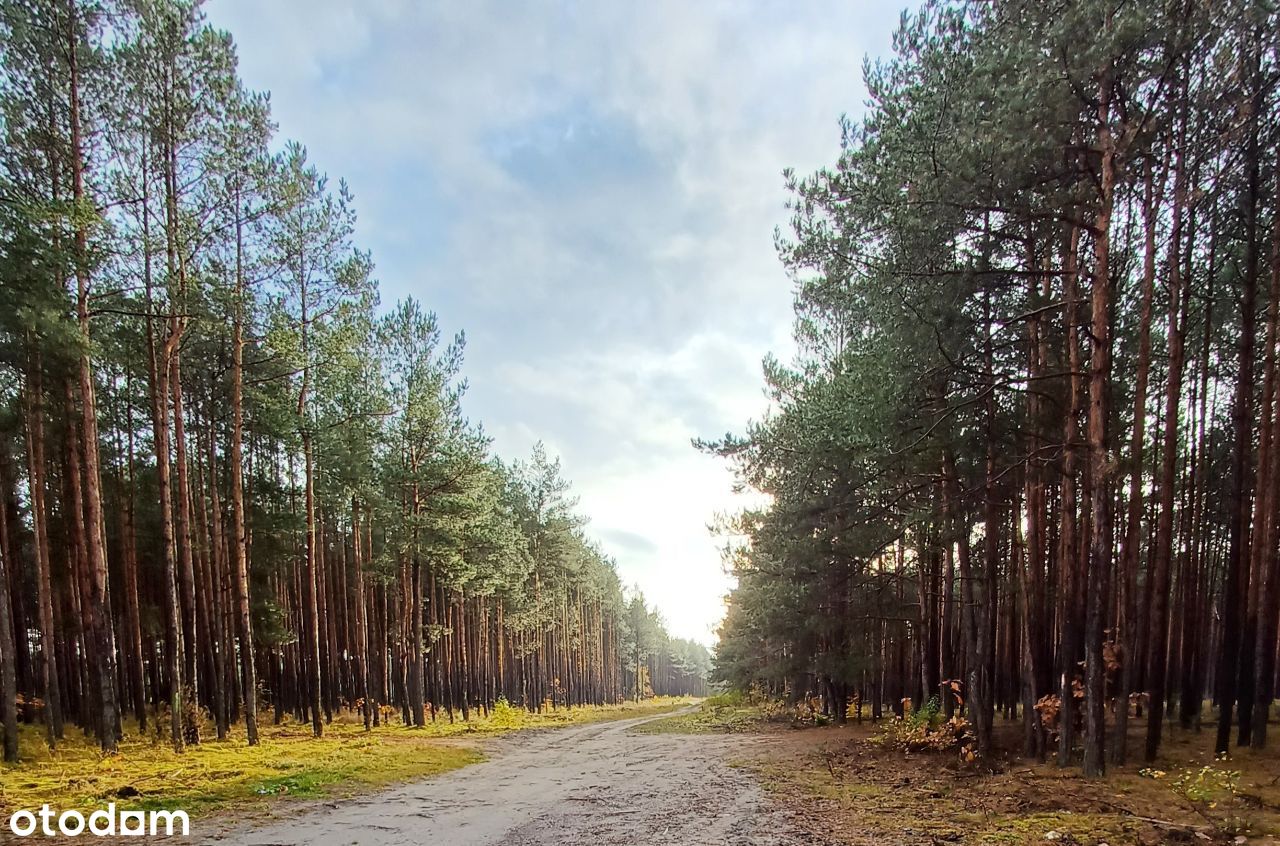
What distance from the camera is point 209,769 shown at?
10172 millimetres

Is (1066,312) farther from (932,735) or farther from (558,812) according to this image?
(558,812)

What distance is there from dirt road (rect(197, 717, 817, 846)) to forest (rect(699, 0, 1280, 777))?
4.76 meters

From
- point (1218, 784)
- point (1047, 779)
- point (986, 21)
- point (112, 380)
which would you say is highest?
point (986, 21)

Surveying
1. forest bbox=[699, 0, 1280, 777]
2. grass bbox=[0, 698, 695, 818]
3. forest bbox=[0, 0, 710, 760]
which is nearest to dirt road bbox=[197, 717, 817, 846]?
grass bbox=[0, 698, 695, 818]

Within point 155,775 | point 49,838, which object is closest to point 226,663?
point 155,775

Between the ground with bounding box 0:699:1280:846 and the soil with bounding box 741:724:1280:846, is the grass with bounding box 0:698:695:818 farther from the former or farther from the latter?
the soil with bounding box 741:724:1280:846

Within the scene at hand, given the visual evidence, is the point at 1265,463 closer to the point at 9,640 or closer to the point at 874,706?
the point at 874,706

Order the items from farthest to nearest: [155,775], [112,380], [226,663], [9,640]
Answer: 1. [112,380]
2. [226,663]
3. [9,640]
4. [155,775]

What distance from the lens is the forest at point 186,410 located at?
441 inches

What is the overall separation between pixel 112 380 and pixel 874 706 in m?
24.6

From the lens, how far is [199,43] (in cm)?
1207

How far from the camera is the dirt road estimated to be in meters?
6.33
